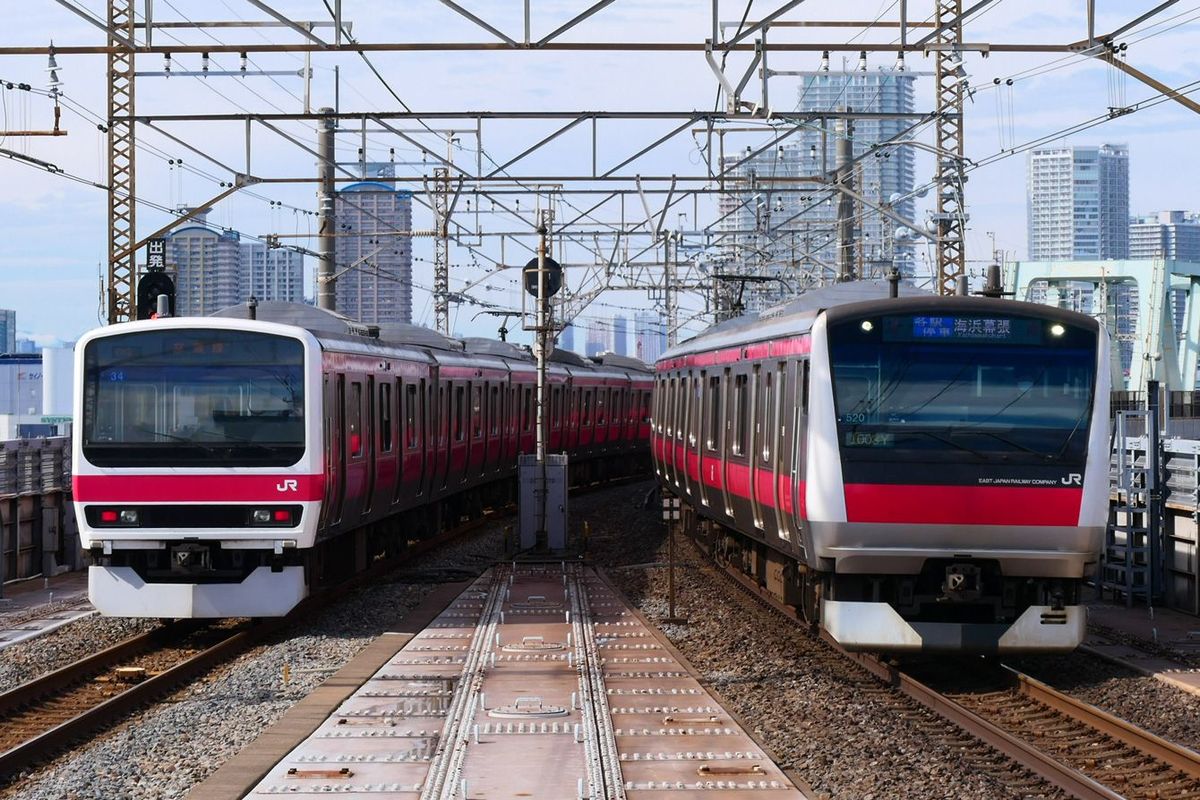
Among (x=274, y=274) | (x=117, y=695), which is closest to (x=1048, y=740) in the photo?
(x=117, y=695)

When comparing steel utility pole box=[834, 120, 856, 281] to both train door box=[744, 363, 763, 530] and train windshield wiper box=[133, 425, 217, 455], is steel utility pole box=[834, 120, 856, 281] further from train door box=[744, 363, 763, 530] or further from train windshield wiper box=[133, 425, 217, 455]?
train windshield wiper box=[133, 425, 217, 455]

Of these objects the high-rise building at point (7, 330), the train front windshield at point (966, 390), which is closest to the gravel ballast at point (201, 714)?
the train front windshield at point (966, 390)

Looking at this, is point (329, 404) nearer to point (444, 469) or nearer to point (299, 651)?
point (299, 651)

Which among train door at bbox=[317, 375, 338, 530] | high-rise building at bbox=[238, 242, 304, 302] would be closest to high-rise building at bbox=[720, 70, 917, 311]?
train door at bbox=[317, 375, 338, 530]

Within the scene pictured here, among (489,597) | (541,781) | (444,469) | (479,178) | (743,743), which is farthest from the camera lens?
(444,469)

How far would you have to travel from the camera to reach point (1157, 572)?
16.5m

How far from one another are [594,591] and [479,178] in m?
6.36

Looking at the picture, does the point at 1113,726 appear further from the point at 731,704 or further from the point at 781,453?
the point at 781,453

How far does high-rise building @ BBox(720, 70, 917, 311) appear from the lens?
27.4m

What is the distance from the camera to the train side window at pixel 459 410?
2434 centimetres

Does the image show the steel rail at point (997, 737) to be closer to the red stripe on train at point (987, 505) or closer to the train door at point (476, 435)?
the red stripe on train at point (987, 505)

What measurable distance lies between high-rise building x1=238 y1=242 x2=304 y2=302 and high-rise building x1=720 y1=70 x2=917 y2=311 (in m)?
Result: 25.1

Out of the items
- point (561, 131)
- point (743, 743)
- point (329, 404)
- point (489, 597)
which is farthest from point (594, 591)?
point (743, 743)

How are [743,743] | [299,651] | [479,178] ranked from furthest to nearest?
[479,178], [299,651], [743,743]
